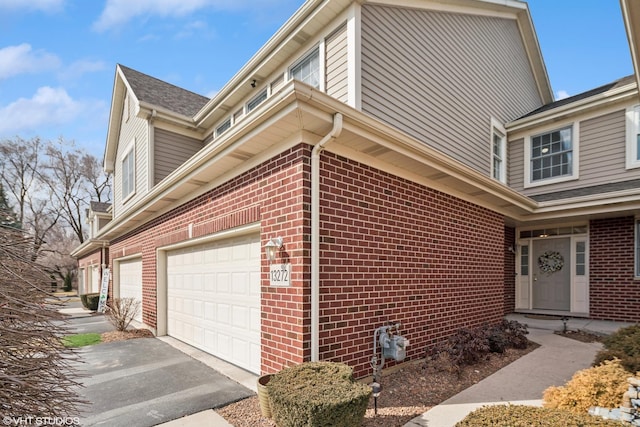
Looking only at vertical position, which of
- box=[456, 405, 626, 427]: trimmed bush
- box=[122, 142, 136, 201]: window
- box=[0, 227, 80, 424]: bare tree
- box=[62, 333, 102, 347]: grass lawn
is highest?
box=[122, 142, 136, 201]: window

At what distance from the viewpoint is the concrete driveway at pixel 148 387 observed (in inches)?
151

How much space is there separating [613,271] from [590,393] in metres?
7.43

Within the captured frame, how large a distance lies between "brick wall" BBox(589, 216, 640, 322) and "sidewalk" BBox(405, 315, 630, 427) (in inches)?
114

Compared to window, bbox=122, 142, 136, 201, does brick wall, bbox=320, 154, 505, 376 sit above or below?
below

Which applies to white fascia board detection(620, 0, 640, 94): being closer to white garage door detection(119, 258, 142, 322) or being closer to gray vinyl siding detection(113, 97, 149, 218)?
gray vinyl siding detection(113, 97, 149, 218)

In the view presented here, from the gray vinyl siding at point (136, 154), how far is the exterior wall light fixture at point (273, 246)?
690 centimetres

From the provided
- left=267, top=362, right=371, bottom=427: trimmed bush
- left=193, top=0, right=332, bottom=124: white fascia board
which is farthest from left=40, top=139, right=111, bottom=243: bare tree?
left=267, top=362, right=371, bottom=427: trimmed bush

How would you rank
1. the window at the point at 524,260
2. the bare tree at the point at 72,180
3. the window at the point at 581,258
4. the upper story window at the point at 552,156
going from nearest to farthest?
the window at the point at 581,258, the upper story window at the point at 552,156, the window at the point at 524,260, the bare tree at the point at 72,180

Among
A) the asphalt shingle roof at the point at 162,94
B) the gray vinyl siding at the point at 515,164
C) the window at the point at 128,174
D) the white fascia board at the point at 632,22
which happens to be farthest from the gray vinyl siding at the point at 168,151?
the white fascia board at the point at 632,22

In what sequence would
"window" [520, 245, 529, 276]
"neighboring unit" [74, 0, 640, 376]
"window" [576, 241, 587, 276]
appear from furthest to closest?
"window" [520, 245, 529, 276]
"window" [576, 241, 587, 276]
"neighboring unit" [74, 0, 640, 376]

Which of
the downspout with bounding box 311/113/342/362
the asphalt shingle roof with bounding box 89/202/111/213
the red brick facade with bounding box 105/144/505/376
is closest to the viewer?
the downspout with bounding box 311/113/342/362

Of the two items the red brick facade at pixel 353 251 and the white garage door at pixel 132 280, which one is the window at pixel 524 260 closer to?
the red brick facade at pixel 353 251

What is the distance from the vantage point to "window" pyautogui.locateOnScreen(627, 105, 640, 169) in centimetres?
841

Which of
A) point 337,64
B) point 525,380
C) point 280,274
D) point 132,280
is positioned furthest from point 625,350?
point 132,280
